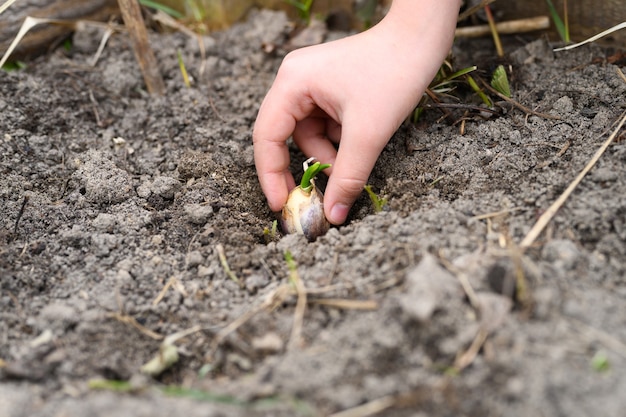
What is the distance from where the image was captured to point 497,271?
3.37ft

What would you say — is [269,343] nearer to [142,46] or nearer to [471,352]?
[471,352]

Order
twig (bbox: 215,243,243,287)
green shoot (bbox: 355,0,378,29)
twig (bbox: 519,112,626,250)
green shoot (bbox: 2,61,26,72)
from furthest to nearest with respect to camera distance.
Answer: green shoot (bbox: 355,0,378,29)
green shoot (bbox: 2,61,26,72)
twig (bbox: 215,243,243,287)
twig (bbox: 519,112,626,250)

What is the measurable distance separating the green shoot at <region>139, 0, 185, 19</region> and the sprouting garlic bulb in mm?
1067

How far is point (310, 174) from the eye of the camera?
4.76ft

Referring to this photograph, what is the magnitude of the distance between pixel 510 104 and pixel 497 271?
72 centimetres

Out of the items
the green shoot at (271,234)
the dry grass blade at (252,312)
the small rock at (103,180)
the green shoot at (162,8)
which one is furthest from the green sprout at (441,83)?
the green shoot at (162,8)

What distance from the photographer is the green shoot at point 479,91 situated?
5.24ft

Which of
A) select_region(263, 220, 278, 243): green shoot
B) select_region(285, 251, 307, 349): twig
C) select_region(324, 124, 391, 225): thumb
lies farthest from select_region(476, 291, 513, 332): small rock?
select_region(263, 220, 278, 243): green shoot

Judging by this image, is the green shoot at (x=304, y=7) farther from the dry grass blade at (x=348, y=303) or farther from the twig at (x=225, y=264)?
the dry grass blade at (x=348, y=303)

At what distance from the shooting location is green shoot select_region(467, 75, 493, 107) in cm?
160

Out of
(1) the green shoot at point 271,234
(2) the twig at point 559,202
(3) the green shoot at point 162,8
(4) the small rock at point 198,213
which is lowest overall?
(1) the green shoot at point 271,234

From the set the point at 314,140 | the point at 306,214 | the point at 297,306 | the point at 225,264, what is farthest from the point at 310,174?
the point at 297,306

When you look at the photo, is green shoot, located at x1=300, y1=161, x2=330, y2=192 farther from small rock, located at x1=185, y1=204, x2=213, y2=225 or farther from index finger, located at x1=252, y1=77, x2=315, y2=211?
small rock, located at x1=185, y1=204, x2=213, y2=225

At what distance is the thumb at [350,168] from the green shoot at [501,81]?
0.44m
